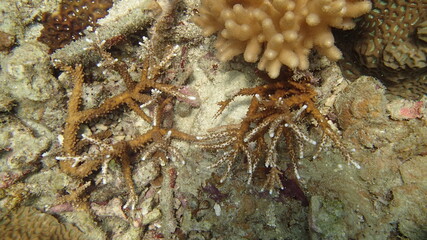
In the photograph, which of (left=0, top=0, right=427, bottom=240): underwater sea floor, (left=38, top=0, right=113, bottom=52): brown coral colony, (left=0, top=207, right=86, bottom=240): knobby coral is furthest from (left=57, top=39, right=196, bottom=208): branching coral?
(left=0, top=207, right=86, bottom=240): knobby coral

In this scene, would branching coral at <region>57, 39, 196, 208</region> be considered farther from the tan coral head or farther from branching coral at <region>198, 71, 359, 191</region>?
the tan coral head

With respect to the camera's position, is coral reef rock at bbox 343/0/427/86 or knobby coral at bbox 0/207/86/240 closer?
coral reef rock at bbox 343/0/427/86

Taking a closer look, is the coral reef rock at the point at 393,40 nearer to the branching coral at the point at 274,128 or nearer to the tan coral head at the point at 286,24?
the tan coral head at the point at 286,24

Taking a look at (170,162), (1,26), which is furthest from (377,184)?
(1,26)

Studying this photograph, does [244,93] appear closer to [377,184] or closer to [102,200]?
[377,184]

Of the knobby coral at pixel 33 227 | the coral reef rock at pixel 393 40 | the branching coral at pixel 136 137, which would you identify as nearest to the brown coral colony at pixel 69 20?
the branching coral at pixel 136 137

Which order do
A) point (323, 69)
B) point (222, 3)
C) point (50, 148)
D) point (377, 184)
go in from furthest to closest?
A: point (50, 148) < point (323, 69) < point (377, 184) < point (222, 3)
